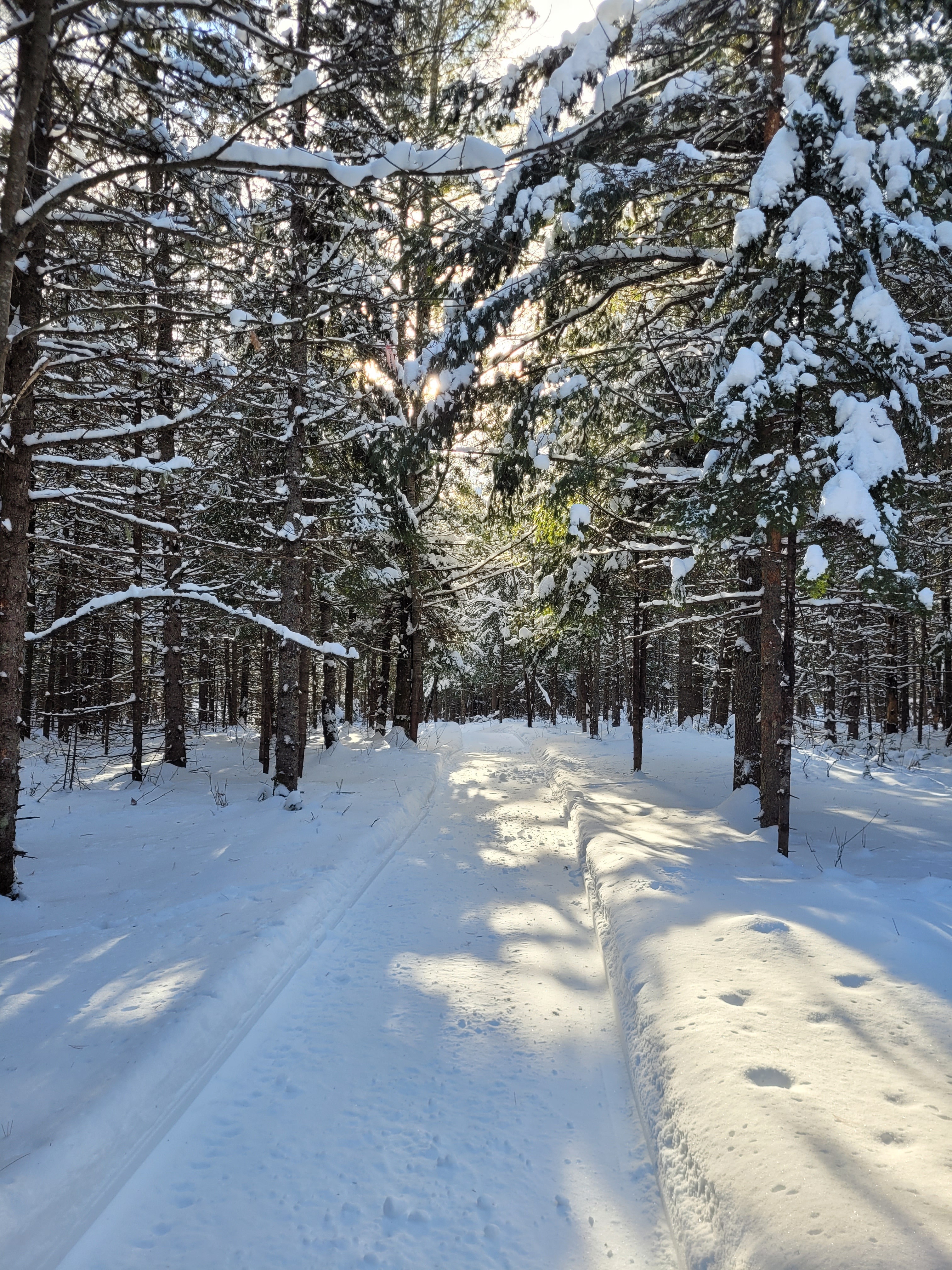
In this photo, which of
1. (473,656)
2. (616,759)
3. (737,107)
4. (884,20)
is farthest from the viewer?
(473,656)

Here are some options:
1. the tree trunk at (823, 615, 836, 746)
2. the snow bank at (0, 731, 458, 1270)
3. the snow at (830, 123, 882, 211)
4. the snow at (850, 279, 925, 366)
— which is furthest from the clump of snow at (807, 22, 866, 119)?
the tree trunk at (823, 615, 836, 746)

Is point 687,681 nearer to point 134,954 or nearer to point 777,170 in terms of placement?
point 777,170

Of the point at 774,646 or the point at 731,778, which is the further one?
the point at 731,778

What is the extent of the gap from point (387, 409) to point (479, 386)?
5.54 metres

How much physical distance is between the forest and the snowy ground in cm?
15

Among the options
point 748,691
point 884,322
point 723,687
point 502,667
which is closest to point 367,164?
point 884,322

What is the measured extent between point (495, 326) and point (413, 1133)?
24.6ft

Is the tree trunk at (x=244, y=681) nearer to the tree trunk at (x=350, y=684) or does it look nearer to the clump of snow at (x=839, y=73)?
the tree trunk at (x=350, y=684)

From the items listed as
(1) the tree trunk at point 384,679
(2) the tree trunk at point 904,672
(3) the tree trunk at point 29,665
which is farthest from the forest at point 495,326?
(2) the tree trunk at point 904,672

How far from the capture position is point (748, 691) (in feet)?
35.5

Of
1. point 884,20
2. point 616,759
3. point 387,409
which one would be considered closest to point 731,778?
point 616,759

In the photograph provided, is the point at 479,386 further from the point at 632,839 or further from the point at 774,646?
the point at 632,839

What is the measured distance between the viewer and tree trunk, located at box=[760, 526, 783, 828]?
26.1ft

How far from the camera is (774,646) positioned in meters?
8.39
